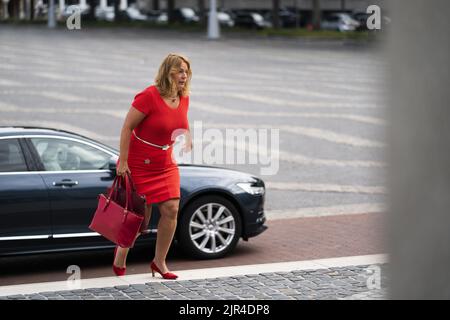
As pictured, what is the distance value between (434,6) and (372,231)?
833 centimetres

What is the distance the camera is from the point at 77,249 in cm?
784

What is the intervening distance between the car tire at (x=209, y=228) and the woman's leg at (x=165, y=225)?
3.41 ft

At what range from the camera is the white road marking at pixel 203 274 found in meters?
7.02

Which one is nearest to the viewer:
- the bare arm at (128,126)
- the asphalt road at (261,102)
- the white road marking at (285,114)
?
the bare arm at (128,126)

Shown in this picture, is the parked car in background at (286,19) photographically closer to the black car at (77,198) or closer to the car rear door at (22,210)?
the black car at (77,198)

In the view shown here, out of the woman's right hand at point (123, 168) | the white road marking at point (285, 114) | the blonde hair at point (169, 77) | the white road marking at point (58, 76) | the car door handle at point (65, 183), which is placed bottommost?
the white road marking at point (285, 114)

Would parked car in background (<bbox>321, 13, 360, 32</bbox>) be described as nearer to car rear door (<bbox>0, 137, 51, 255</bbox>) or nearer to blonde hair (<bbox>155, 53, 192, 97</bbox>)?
car rear door (<bbox>0, 137, 51, 255</bbox>)

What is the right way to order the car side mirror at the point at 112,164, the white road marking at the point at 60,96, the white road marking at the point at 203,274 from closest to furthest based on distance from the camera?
the white road marking at the point at 203,274
the car side mirror at the point at 112,164
the white road marking at the point at 60,96

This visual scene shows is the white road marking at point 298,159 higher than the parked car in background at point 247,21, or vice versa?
the parked car in background at point 247,21

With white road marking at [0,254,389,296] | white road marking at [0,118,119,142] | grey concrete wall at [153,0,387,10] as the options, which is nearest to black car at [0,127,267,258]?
white road marking at [0,254,389,296]

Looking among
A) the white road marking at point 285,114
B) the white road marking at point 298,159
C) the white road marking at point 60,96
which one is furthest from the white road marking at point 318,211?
the white road marking at point 60,96

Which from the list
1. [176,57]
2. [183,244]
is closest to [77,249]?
[183,244]

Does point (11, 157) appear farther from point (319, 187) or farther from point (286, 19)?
point (286, 19)

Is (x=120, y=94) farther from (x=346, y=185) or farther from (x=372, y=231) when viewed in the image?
(x=372, y=231)
